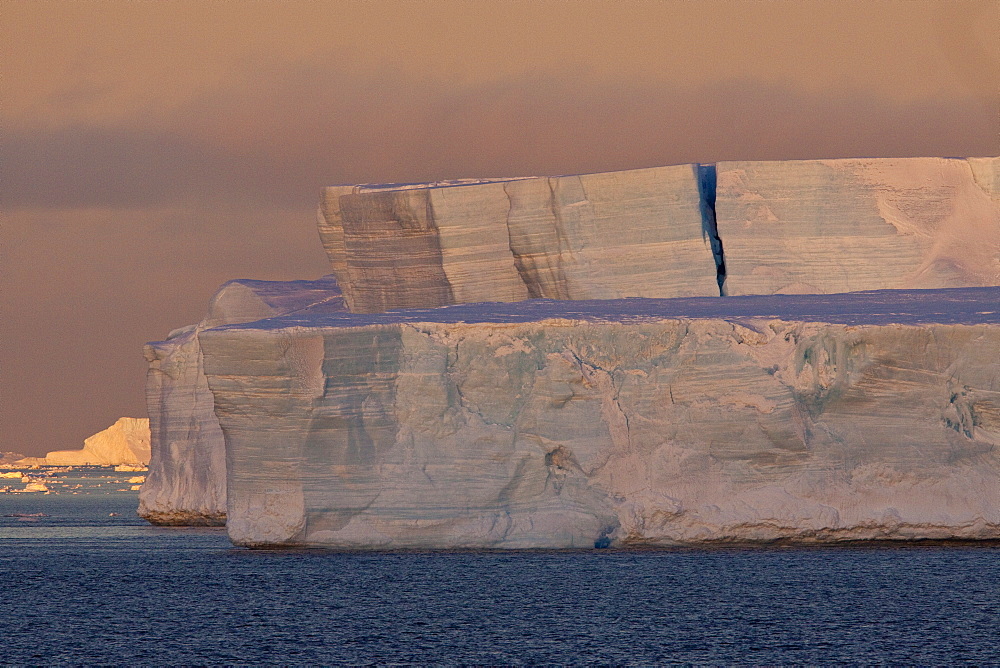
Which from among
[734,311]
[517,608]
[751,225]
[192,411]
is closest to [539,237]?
[751,225]

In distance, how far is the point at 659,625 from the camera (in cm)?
1376

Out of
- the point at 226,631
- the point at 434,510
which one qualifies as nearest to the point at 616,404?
the point at 434,510

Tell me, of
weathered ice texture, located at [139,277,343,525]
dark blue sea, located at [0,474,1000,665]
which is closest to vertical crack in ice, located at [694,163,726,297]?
dark blue sea, located at [0,474,1000,665]

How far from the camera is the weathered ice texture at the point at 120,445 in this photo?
78.1 m

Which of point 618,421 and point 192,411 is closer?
point 618,421

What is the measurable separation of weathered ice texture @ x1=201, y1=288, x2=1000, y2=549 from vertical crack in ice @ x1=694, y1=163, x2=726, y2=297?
3.01 m

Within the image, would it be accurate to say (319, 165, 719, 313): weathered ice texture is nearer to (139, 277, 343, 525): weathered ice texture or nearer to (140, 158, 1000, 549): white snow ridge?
(140, 158, 1000, 549): white snow ridge

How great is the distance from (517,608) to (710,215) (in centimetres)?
866

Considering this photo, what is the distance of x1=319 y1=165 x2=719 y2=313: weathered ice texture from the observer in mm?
21594

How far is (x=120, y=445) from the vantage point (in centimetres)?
8100

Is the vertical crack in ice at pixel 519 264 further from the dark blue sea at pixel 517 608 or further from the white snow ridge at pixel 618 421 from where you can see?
the dark blue sea at pixel 517 608

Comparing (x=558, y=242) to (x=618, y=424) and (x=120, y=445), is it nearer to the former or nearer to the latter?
(x=618, y=424)

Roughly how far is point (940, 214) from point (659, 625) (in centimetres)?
995

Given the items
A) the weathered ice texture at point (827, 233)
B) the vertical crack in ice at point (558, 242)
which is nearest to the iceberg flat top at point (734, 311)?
the weathered ice texture at point (827, 233)
